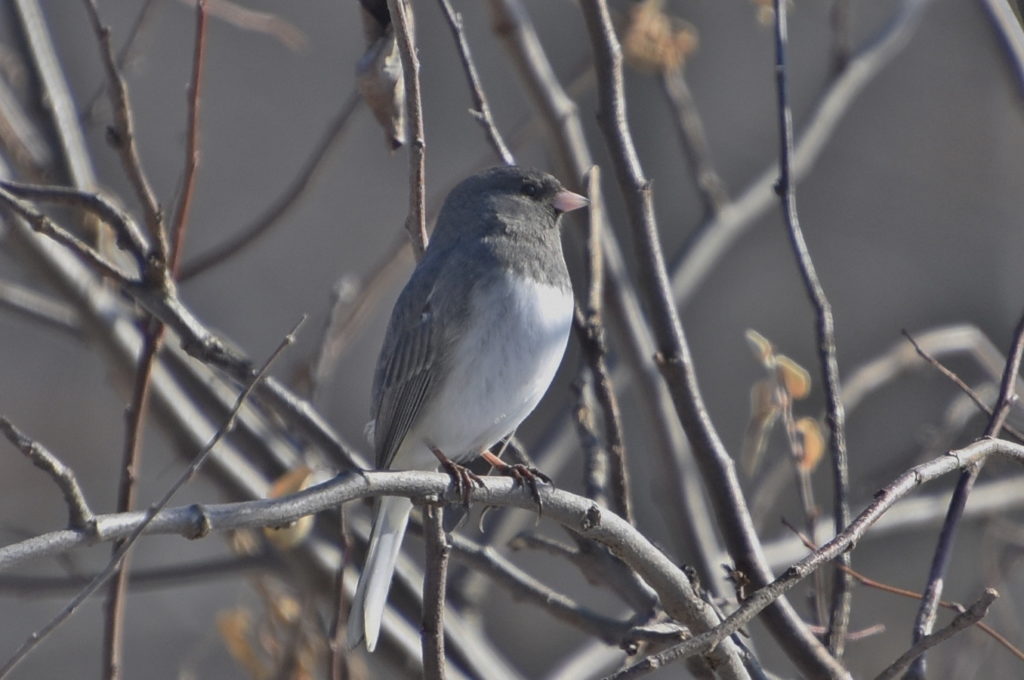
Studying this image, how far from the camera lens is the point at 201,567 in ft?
7.61

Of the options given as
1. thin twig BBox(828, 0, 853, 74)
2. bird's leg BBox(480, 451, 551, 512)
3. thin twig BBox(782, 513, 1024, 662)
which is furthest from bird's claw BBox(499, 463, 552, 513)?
thin twig BBox(828, 0, 853, 74)

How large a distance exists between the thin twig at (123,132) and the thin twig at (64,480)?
532 millimetres

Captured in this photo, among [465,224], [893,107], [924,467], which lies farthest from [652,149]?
[924,467]

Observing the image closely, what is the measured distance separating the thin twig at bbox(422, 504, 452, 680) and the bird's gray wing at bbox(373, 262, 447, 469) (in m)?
0.65

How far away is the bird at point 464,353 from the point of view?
2.20 metres

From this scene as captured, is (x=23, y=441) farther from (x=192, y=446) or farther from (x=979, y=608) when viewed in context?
(x=192, y=446)

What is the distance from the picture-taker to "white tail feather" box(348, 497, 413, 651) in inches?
79.8

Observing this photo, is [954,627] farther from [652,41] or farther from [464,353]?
[652,41]

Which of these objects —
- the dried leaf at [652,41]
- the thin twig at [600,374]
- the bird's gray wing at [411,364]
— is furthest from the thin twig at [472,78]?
the dried leaf at [652,41]

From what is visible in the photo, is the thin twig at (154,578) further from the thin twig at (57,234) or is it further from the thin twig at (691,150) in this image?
the thin twig at (691,150)

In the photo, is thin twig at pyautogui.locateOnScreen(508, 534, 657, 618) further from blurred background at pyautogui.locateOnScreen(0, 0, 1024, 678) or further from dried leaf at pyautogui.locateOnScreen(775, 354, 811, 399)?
blurred background at pyautogui.locateOnScreen(0, 0, 1024, 678)

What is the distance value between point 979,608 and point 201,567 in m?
1.52

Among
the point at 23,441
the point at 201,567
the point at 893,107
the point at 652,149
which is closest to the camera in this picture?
the point at 23,441

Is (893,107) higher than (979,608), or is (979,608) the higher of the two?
(893,107)
